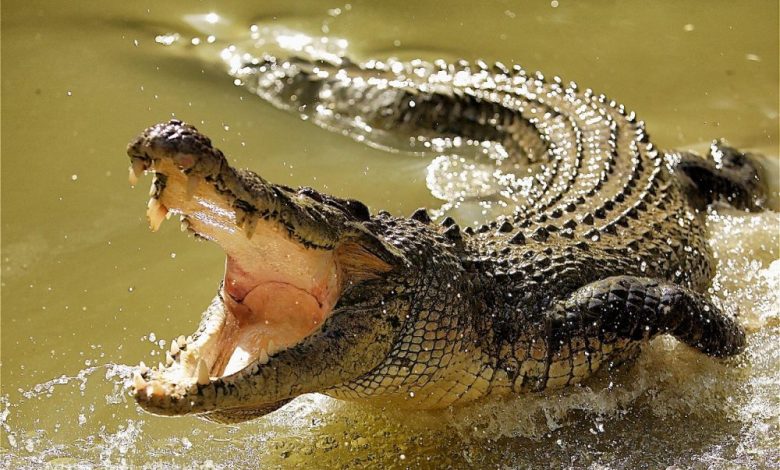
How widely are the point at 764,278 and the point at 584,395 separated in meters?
1.56

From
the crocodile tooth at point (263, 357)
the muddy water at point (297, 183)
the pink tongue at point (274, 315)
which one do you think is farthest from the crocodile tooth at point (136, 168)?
the muddy water at point (297, 183)

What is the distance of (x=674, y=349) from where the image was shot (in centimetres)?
440

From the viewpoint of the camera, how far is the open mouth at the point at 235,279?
2904mm

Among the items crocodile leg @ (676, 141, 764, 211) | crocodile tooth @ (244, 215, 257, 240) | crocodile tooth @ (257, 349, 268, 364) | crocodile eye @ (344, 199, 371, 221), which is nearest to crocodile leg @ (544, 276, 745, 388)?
crocodile eye @ (344, 199, 371, 221)

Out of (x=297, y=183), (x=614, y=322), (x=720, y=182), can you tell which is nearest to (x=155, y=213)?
(x=614, y=322)

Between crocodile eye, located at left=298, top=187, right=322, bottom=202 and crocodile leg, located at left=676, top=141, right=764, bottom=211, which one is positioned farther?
crocodile leg, located at left=676, top=141, right=764, bottom=211

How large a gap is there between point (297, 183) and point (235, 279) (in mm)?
2459

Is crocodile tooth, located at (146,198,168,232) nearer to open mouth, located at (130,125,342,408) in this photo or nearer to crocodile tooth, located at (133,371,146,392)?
open mouth, located at (130,125,342,408)

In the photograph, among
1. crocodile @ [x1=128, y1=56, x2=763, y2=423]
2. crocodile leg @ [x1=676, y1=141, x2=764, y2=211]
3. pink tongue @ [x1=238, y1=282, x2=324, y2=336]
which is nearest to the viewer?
crocodile @ [x1=128, y1=56, x2=763, y2=423]

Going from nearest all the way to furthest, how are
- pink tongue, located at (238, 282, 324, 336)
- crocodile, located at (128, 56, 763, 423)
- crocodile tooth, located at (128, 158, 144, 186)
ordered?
1. crocodile tooth, located at (128, 158, 144, 186)
2. crocodile, located at (128, 56, 763, 423)
3. pink tongue, located at (238, 282, 324, 336)

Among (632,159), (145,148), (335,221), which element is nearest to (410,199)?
(632,159)

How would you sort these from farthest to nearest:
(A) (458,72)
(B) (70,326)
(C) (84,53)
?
1. (C) (84,53)
2. (A) (458,72)
3. (B) (70,326)

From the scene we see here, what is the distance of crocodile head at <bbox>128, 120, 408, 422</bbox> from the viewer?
2904 millimetres

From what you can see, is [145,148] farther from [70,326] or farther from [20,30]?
[20,30]
